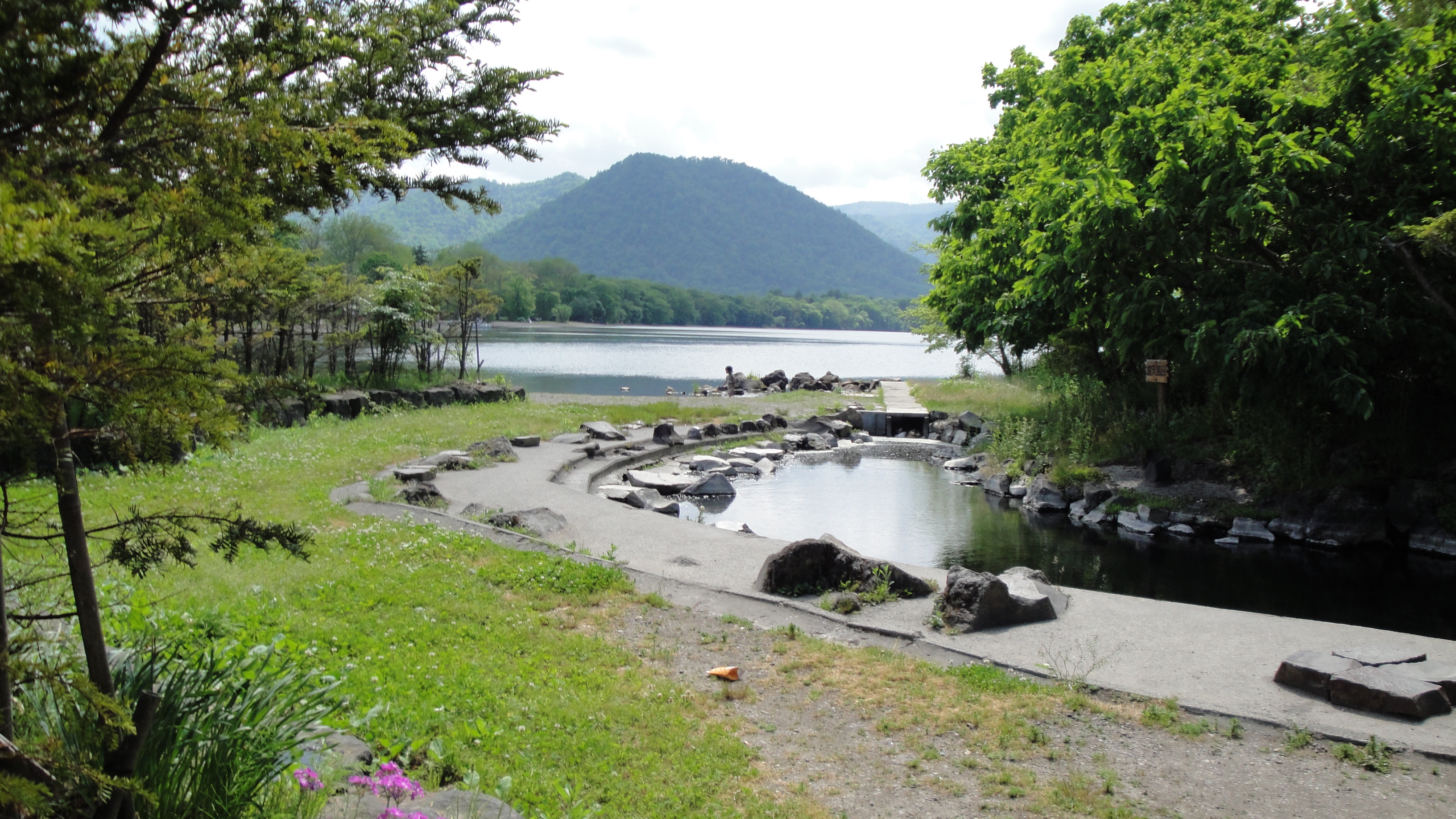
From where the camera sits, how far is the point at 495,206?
3836 millimetres

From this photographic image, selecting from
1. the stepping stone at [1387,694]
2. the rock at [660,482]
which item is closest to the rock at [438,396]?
the rock at [660,482]

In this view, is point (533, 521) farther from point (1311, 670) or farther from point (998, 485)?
point (998, 485)

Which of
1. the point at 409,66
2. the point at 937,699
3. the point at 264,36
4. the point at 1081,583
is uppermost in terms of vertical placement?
the point at 409,66

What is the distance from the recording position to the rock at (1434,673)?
17.9 ft

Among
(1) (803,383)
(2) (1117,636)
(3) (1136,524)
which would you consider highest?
(1) (803,383)

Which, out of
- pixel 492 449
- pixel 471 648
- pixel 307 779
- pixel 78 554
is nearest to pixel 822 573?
pixel 471 648

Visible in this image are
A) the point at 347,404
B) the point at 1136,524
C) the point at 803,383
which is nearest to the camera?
Answer: the point at 1136,524

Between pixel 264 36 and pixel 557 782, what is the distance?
324cm

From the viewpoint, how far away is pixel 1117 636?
676 centimetres

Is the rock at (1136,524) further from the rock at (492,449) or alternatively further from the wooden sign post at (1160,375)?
the rock at (492,449)

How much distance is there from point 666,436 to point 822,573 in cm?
1241

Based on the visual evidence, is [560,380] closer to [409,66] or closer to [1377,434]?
[1377,434]

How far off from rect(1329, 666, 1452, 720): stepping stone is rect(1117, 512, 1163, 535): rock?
344 inches

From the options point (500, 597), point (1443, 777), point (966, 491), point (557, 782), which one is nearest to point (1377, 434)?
point (966, 491)
